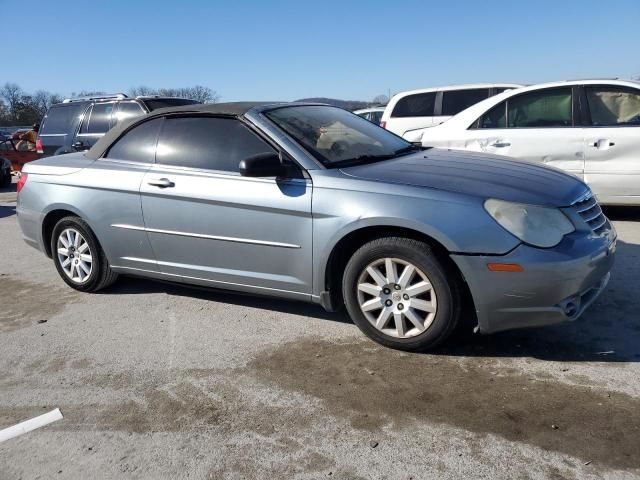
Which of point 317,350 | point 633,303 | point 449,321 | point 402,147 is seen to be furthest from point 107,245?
point 633,303

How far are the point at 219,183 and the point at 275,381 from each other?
4.77ft

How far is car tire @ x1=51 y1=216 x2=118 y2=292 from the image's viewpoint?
4.91 m

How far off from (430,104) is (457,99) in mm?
468

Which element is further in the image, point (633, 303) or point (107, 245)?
point (107, 245)

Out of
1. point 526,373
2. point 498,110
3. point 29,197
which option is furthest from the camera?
point 498,110

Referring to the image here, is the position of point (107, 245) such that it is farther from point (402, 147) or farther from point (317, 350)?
point (402, 147)

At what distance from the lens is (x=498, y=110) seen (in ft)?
23.1

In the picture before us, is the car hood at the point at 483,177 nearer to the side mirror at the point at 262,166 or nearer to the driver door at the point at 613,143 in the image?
the side mirror at the point at 262,166

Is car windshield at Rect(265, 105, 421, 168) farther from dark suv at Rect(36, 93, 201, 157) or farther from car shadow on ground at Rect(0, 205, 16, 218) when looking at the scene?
car shadow on ground at Rect(0, 205, 16, 218)

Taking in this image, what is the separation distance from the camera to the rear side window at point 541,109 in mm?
6676

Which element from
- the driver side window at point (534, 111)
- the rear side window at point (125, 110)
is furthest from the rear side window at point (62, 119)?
the driver side window at point (534, 111)

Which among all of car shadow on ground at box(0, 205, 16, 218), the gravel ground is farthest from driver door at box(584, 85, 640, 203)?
car shadow on ground at box(0, 205, 16, 218)

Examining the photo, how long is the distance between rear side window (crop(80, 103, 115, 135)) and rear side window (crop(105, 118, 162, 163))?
5.88m

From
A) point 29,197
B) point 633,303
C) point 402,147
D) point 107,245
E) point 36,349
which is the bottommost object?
point 36,349
